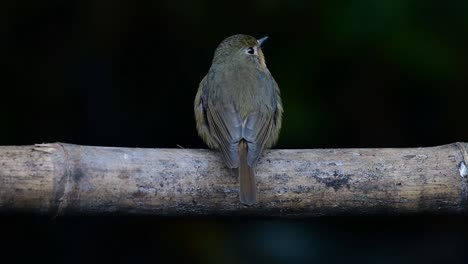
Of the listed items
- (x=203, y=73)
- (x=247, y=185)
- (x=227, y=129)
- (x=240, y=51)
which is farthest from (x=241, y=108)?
(x=203, y=73)

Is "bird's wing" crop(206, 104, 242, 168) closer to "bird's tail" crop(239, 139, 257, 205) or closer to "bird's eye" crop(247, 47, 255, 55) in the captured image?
"bird's tail" crop(239, 139, 257, 205)

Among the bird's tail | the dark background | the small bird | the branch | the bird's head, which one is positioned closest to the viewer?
the branch

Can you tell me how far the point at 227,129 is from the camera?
463 centimetres

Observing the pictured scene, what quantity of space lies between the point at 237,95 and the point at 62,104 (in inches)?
80.6

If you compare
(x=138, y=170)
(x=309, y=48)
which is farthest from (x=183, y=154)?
(x=309, y=48)

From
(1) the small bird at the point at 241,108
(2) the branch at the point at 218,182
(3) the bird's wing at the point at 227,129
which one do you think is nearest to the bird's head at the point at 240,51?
(1) the small bird at the point at 241,108

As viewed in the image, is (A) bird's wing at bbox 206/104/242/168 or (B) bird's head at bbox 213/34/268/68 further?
(B) bird's head at bbox 213/34/268/68

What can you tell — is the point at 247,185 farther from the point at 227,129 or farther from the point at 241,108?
the point at 241,108

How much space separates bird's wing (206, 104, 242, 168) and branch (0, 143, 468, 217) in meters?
0.10

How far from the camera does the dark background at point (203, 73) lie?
241 inches

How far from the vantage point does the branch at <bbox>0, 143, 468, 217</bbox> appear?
12.1 ft

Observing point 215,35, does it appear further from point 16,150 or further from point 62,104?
point 16,150

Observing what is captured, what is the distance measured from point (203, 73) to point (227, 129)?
213 cm

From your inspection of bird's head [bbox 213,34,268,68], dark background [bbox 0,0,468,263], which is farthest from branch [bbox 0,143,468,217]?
dark background [bbox 0,0,468,263]
